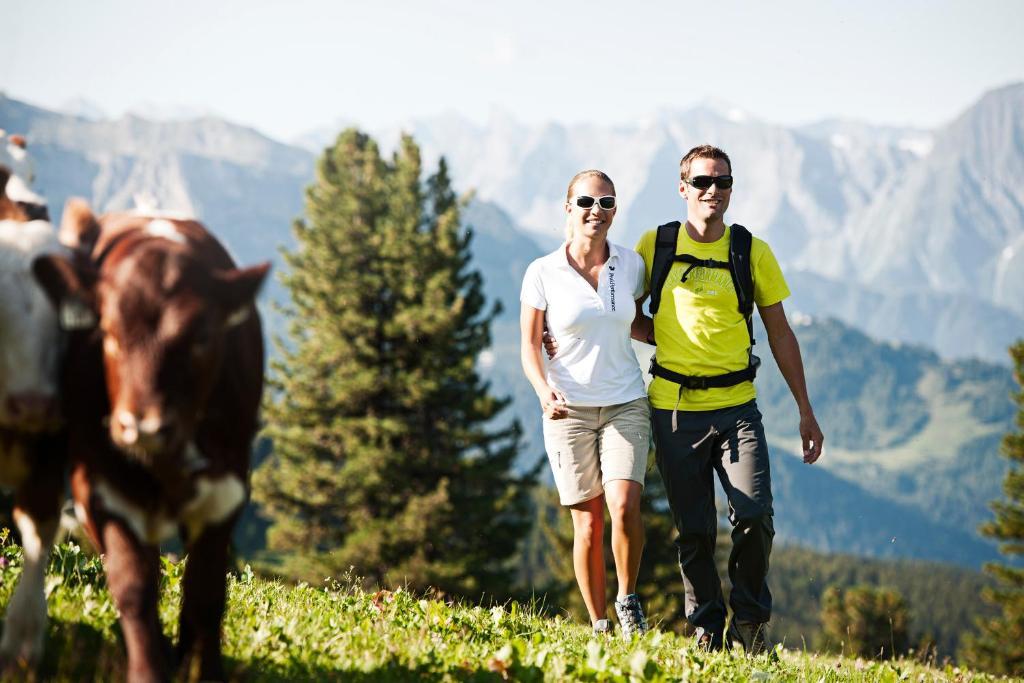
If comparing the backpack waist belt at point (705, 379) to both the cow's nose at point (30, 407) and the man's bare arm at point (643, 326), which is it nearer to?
the man's bare arm at point (643, 326)

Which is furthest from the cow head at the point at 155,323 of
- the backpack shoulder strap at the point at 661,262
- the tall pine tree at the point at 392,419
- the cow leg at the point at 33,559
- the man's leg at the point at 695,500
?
A: the tall pine tree at the point at 392,419

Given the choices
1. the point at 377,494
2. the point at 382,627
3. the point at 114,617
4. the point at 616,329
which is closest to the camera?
the point at 114,617

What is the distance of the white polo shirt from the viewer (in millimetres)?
6488

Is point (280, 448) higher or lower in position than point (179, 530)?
lower

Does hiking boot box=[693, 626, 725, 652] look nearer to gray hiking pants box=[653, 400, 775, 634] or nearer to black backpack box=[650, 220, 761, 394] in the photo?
gray hiking pants box=[653, 400, 775, 634]

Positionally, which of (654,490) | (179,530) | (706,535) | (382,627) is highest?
(179,530)

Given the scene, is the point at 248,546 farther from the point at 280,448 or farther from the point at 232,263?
the point at 232,263

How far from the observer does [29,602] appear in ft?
13.1

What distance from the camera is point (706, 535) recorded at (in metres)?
6.72

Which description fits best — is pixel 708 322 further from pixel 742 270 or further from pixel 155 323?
pixel 155 323

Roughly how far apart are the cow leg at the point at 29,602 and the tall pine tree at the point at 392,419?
24.4 metres

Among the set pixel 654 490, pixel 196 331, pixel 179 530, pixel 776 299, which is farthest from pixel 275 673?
pixel 654 490

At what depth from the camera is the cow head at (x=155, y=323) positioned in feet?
10.3

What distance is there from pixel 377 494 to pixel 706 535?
24373 mm
